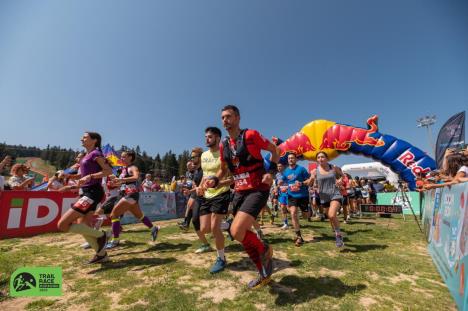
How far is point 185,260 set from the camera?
4.35m

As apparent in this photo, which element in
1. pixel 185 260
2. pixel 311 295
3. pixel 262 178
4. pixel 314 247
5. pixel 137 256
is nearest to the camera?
pixel 311 295

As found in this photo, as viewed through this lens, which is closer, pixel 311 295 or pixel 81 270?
pixel 311 295

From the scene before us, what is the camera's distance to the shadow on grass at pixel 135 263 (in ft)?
13.3

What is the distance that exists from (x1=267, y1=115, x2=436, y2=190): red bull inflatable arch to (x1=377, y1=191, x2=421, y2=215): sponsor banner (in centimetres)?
242

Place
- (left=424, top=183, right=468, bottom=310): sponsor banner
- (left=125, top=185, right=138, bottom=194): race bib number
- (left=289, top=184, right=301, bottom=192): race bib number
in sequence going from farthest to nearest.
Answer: (left=289, top=184, right=301, bottom=192): race bib number < (left=125, top=185, right=138, bottom=194): race bib number < (left=424, top=183, right=468, bottom=310): sponsor banner

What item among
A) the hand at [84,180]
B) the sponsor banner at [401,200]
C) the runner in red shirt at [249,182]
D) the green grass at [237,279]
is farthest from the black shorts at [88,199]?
the sponsor banner at [401,200]

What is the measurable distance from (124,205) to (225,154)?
10.8 feet

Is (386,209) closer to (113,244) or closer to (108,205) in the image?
(113,244)

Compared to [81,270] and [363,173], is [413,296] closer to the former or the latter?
[81,270]

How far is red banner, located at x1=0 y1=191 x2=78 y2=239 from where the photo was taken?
713 cm

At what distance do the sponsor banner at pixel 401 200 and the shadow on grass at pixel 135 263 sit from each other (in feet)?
45.5

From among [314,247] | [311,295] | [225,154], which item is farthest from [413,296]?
[225,154]

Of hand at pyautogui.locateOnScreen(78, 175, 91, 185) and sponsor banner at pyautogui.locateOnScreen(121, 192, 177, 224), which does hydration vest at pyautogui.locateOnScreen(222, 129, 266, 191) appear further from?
sponsor banner at pyautogui.locateOnScreen(121, 192, 177, 224)

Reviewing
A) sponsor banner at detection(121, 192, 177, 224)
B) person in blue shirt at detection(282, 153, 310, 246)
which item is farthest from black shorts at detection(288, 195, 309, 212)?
sponsor banner at detection(121, 192, 177, 224)
